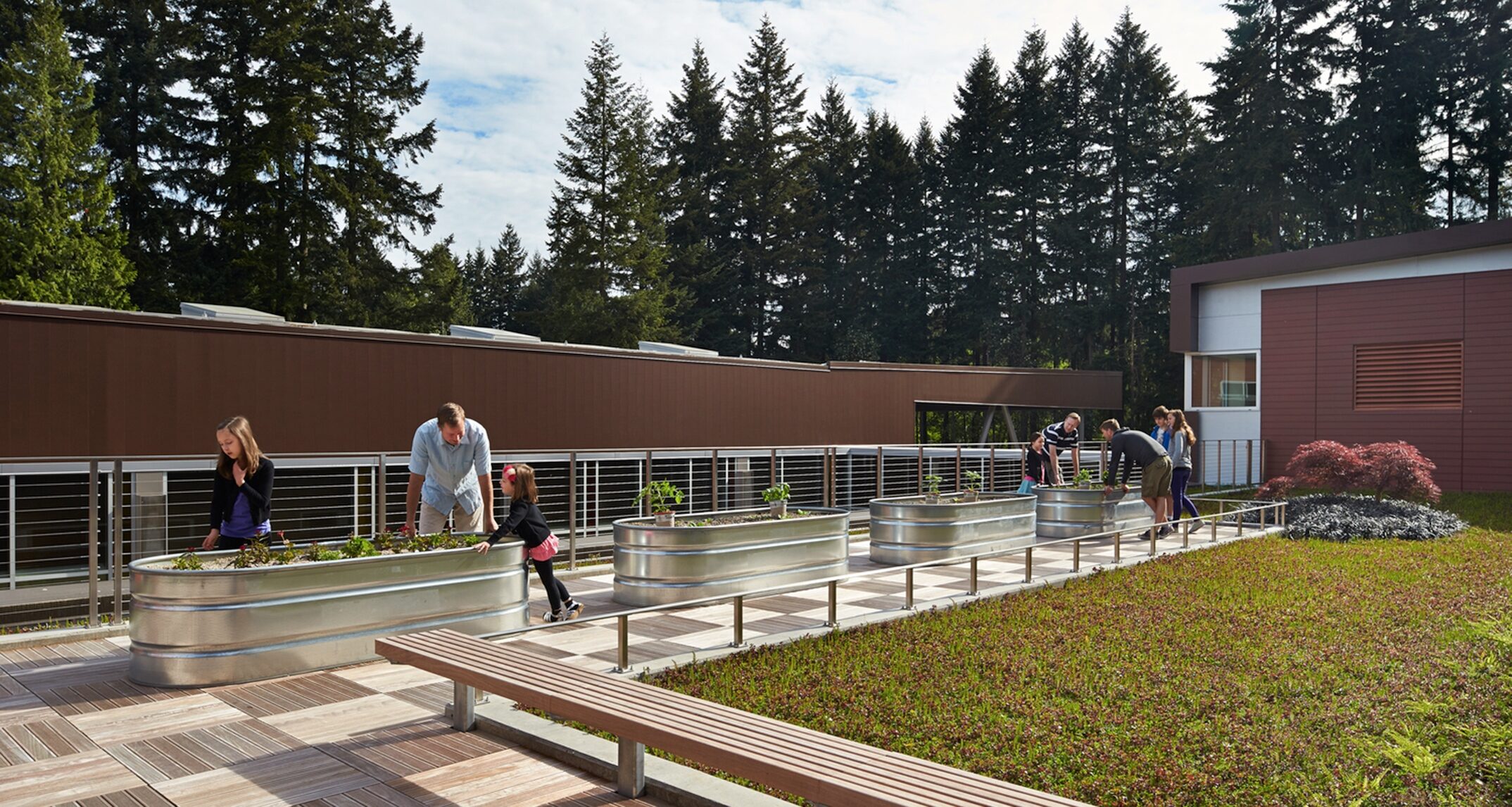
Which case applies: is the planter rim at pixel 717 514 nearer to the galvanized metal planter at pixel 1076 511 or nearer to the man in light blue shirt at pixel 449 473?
the man in light blue shirt at pixel 449 473

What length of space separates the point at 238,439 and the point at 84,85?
3066cm

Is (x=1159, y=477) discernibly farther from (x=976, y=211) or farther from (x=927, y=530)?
(x=976, y=211)

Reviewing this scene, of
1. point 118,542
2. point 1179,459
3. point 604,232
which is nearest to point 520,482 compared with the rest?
point 118,542

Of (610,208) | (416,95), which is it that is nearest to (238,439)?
(416,95)

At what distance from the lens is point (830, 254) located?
55281 mm

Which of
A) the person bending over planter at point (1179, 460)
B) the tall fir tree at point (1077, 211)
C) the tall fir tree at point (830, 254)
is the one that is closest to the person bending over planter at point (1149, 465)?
the person bending over planter at point (1179, 460)

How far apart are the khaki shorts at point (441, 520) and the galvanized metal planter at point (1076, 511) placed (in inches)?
388

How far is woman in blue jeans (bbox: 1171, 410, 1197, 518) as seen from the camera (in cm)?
1519

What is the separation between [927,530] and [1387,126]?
39.1 metres

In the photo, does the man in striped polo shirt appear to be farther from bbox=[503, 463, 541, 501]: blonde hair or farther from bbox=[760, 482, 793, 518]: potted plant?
bbox=[503, 463, 541, 501]: blonde hair

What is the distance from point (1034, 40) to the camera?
2105 inches

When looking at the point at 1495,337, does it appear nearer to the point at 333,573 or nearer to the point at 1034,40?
the point at 333,573

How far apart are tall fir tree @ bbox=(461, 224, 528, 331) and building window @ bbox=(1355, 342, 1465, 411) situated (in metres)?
51.6

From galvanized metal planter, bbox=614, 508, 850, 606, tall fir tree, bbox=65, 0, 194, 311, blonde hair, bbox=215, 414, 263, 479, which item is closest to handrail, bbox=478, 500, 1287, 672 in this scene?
galvanized metal planter, bbox=614, 508, 850, 606
